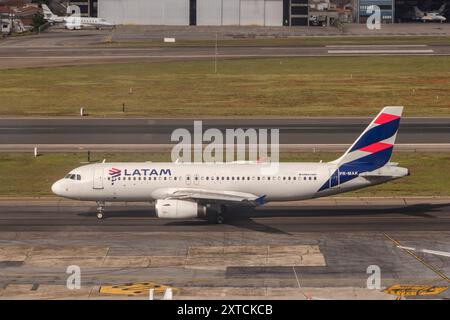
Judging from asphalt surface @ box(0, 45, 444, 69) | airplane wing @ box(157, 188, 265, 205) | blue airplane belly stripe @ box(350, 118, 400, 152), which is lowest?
airplane wing @ box(157, 188, 265, 205)

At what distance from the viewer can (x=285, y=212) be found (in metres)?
49.9

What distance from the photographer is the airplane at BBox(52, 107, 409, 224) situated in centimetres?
4638

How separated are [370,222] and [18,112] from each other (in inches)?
2177

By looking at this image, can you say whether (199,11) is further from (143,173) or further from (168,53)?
(143,173)

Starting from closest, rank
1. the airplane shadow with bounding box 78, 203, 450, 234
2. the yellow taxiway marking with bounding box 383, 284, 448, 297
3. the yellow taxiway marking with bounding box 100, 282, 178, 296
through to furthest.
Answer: the yellow taxiway marking with bounding box 383, 284, 448, 297 → the yellow taxiway marking with bounding box 100, 282, 178, 296 → the airplane shadow with bounding box 78, 203, 450, 234

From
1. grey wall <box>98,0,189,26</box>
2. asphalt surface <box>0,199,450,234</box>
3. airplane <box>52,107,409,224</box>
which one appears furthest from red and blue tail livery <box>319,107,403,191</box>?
grey wall <box>98,0,189,26</box>

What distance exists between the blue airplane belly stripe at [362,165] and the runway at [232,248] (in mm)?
2507

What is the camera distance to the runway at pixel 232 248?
33.7 metres

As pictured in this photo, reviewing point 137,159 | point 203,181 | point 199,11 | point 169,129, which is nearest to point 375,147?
point 203,181

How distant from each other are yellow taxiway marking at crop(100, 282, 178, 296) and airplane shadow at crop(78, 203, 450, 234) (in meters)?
13.3

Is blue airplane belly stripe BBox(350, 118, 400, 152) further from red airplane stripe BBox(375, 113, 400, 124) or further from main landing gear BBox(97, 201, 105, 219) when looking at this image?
main landing gear BBox(97, 201, 105, 219)

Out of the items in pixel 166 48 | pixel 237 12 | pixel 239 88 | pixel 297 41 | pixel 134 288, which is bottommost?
pixel 134 288

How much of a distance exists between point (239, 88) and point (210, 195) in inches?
2368
